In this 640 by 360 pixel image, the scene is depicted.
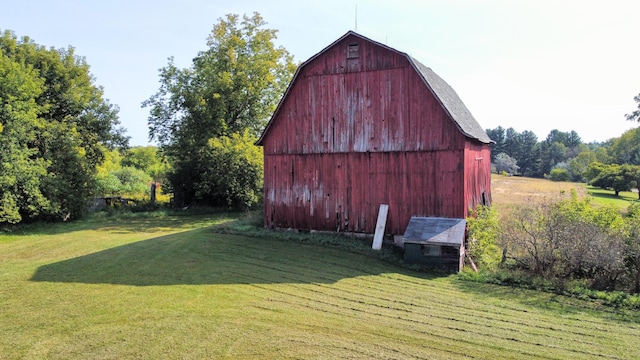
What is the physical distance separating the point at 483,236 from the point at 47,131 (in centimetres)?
2367

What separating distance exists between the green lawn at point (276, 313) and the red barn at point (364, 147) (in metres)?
3.14

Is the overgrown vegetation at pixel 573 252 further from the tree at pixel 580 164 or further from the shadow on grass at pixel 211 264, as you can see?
the tree at pixel 580 164

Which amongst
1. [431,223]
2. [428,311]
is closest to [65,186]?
[431,223]

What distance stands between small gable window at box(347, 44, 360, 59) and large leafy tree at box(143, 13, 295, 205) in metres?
13.9

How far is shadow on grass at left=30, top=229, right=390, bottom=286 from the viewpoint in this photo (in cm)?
1252

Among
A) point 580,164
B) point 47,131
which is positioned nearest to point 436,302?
point 47,131

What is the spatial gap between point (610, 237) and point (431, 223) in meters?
5.41

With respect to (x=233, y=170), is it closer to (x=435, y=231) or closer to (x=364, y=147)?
(x=364, y=147)

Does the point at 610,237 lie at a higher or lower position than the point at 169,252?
higher

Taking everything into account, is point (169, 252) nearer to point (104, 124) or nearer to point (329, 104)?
point (329, 104)

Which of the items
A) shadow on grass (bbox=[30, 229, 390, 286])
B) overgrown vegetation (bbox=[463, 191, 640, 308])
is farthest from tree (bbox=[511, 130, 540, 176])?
shadow on grass (bbox=[30, 229, 390, 286])

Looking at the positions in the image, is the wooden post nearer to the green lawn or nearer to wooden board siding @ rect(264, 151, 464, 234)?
wooden board siding @ rect(264, 151, 464, 234)

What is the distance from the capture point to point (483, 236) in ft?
49.3

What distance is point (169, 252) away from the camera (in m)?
15.8
